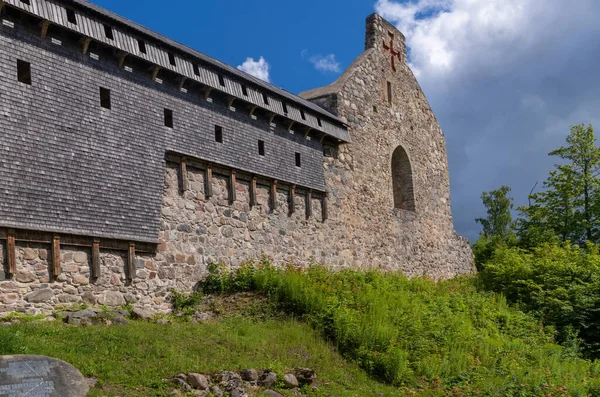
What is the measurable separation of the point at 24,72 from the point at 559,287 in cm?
1557

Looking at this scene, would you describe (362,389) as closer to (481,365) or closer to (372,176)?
(481,365)

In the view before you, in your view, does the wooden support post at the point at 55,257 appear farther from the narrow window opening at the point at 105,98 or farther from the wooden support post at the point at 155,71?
the wooden support post at the point at 155,71

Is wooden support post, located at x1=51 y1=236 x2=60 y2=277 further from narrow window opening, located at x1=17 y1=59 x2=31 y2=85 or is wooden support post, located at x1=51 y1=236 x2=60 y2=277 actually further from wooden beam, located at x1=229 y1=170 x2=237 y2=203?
wooden beam, located at x1=229 y1=170 x2=237 y2=203

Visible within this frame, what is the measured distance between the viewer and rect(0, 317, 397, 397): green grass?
9711 millimetres

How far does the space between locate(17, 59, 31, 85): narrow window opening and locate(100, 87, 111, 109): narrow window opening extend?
1810 millimetres

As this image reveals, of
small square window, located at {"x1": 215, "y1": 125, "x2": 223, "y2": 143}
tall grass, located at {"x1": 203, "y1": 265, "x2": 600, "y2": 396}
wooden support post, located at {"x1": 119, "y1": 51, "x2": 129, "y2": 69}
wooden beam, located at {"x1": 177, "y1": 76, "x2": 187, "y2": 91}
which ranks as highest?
wooden support post, located at {"x1": 119, "y1": 51, "x2": 129, "y2": 69}

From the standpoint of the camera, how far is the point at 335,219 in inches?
859

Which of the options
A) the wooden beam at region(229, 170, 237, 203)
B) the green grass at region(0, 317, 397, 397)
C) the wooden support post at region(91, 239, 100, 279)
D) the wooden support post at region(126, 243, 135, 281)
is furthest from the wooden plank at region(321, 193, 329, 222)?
the wooden support post at region(91, 239, 100, 279)

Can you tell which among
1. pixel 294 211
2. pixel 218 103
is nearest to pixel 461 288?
pixel 294 211

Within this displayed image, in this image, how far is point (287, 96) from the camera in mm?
20359

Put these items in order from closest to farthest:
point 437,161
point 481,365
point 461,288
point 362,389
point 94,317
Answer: point 362,389 → point 94,317 → point 481,365 → point 461,288 → point 437,161

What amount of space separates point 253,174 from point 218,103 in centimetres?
223

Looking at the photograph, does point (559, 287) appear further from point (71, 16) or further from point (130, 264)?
point (71, 16)

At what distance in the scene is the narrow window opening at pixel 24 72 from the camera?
13406 mm
